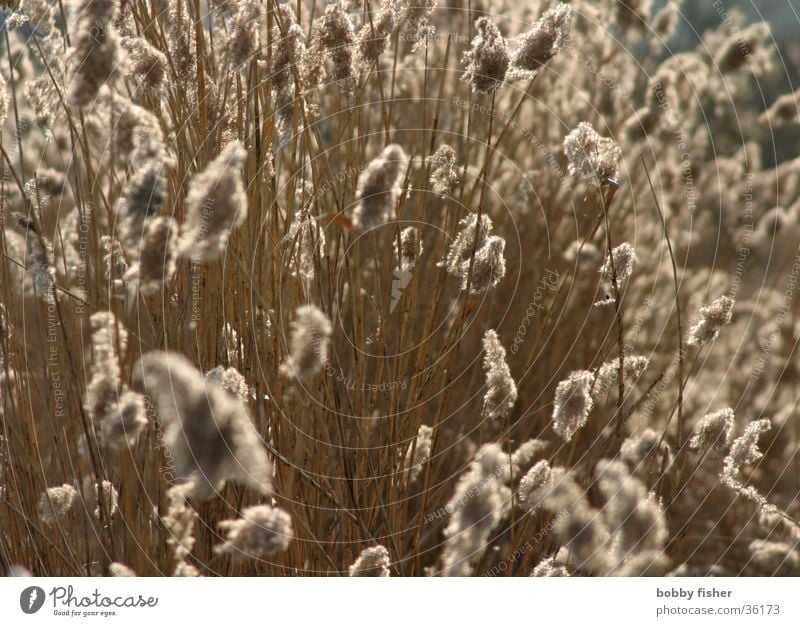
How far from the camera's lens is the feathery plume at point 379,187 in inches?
25.2

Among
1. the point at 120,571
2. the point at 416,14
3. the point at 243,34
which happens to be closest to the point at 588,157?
the point at 416,14

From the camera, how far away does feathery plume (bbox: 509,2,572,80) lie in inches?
30.5

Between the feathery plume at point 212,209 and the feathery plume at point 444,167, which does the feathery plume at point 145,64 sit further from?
the feathery plume at point 444,167

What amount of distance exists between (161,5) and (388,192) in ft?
1.61

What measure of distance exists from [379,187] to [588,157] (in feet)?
0.89

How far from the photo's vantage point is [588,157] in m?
0.82

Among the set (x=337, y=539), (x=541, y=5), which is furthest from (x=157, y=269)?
(x=541, y=5)

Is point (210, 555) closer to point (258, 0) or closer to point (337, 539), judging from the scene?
point (337, 539)

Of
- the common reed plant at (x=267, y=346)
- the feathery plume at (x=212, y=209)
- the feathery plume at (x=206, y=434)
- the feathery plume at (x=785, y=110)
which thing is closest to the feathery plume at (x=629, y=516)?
the common reed plant at (x=267, y=346)

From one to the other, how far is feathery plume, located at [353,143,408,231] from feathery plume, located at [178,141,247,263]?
3.7 inches
